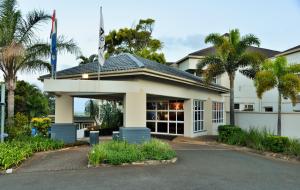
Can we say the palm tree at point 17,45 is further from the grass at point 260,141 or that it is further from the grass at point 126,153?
the grass at point 260,141

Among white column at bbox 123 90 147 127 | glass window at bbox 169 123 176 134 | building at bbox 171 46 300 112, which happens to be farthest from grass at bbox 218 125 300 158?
building at bbox 171 46 300 112

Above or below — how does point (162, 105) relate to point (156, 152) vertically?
above

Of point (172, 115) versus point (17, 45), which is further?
point (172, 115)

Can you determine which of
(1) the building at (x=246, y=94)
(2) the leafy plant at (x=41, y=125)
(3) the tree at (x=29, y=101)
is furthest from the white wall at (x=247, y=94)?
(2) the leafy plant at (x=41, y=125)

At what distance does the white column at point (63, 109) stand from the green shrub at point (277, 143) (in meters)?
11.0

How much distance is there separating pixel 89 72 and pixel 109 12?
3.68 metres

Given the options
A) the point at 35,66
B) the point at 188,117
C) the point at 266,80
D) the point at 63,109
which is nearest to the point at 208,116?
the point at 188,117

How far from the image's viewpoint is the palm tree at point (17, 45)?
627 inches

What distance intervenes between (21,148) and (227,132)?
39.9ft

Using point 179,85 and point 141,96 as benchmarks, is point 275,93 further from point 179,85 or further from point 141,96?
point 141,96

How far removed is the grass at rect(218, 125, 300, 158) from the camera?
597 inches

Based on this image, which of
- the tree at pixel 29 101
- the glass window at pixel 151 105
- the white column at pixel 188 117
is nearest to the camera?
the white column at pixel 188 117

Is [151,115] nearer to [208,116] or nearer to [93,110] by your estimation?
[208,116]

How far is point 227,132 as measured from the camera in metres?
19.1
